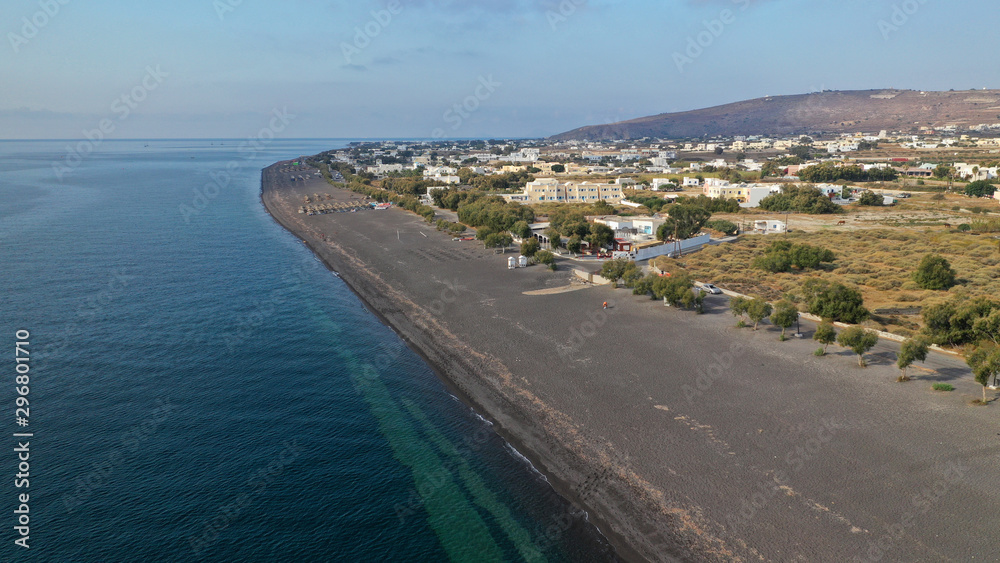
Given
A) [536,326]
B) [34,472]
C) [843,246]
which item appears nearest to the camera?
[34,472]

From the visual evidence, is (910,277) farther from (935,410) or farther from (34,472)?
(34,472)

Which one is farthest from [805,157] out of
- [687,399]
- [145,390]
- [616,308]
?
[145,390]

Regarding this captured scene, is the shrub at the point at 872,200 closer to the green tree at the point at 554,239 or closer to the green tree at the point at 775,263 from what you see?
the green tree at the point at 775,263

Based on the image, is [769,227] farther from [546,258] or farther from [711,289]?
[546,258]

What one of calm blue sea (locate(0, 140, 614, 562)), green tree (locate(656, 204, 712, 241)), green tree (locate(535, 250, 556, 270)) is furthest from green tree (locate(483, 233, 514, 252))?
calm blue sea (locate(0, 140, 614, 562))

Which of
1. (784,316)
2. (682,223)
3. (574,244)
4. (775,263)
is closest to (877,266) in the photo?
(775,263)

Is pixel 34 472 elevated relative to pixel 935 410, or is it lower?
elevated

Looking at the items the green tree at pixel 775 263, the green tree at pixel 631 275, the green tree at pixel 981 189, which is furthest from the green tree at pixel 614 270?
the green tree at pixel 981 189
